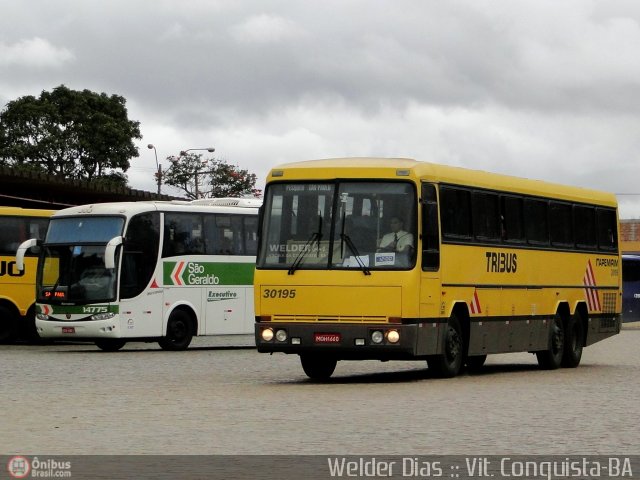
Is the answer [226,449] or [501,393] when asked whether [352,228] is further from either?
[226,449]

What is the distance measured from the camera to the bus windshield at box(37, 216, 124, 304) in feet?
111

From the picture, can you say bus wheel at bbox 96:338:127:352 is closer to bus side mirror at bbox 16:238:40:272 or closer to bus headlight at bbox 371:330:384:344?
bus side mirror at bbox 16:238:40:272

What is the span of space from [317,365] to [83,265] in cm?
1165

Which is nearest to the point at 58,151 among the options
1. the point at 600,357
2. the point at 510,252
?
the point at 600,357

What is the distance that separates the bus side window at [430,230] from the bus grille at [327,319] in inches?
42.0

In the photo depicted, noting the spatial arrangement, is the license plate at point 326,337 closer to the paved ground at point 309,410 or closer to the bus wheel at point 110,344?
the paved ground at point 309,410

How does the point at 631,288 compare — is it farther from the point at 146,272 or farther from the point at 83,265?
the point at 83,265

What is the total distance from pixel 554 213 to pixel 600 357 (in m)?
7.29

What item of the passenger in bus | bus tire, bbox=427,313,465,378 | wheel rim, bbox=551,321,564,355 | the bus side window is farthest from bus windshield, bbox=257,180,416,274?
wheel rim, bbox=551,321,564,355

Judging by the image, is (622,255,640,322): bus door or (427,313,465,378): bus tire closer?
(427,313,465,378): bus tire

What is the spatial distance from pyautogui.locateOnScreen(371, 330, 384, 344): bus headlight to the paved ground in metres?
0.62

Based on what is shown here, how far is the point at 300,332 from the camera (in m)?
21.9

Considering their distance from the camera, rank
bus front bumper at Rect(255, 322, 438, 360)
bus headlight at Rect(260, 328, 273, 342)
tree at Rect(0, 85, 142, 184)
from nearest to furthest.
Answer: bus front bumper at Rect(255, 322, 438, 360), bus headlight at Rect(260, 328, 273, 342), tree at Rect(0, 85, 142, 184)

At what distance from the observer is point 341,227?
21.9 meters
